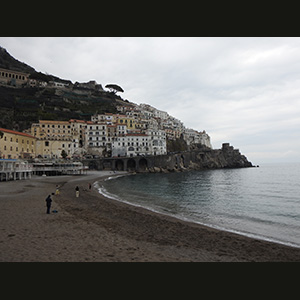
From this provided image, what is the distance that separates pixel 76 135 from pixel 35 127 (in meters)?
15.4

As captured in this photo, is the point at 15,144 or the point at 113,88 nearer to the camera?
the point at 15,144

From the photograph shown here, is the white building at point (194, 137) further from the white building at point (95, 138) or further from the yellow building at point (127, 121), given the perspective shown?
the white building at point (95, 138)

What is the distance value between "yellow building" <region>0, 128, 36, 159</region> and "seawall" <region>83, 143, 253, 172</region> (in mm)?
18073

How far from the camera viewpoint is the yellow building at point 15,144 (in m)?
54.6

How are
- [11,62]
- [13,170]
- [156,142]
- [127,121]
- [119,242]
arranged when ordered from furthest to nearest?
[11,62] < [127,121] < [156,142] < [13,170] < [119,242]

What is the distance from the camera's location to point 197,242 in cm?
1086

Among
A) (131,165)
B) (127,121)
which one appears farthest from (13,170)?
(127,121)

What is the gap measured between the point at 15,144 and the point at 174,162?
56.7 metres

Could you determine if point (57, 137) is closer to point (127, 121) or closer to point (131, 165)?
point (131, 165)

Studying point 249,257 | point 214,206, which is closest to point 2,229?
point 249,257

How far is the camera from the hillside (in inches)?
3329

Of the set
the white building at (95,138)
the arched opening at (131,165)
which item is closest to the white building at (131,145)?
the arched opening at (131,165)

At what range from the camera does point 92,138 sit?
87375mm

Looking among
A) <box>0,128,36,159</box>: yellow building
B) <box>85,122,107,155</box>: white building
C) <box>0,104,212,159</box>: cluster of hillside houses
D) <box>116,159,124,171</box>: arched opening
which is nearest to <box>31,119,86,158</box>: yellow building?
<box>0,104,212,159</box>: cluster of hillside houses
